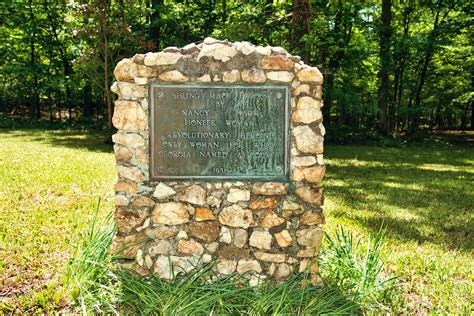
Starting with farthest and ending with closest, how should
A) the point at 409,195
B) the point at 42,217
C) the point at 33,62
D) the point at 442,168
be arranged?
the point at 33,62
the point at 442,168
the point at 409,195
the point at 42,217

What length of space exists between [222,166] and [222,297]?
3.28 ft

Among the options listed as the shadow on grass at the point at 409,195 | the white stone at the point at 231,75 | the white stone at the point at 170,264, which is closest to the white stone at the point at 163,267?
the white stone at the point at 170,264

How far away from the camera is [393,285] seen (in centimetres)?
325

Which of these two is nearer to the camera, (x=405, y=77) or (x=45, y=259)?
(x=45, y=259)

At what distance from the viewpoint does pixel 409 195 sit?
6.53 meters

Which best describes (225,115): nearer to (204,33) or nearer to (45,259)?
(45,259)

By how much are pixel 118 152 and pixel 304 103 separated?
1.50 metres

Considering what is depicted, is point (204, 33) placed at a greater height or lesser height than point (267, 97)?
greater

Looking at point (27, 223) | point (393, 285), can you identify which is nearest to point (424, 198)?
point (393, 285)

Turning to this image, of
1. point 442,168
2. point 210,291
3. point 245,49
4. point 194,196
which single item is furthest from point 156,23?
point 210,291

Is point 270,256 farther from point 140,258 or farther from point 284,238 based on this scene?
point 140,258

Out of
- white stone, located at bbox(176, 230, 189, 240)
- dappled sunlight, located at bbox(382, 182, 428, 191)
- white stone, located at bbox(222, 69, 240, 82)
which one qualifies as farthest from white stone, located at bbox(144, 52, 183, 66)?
dappled sunlight, located at bbox(382, 182, 428, 191)

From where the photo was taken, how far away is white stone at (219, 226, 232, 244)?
3.18 metres

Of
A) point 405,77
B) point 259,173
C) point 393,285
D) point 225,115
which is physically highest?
point 405,77
